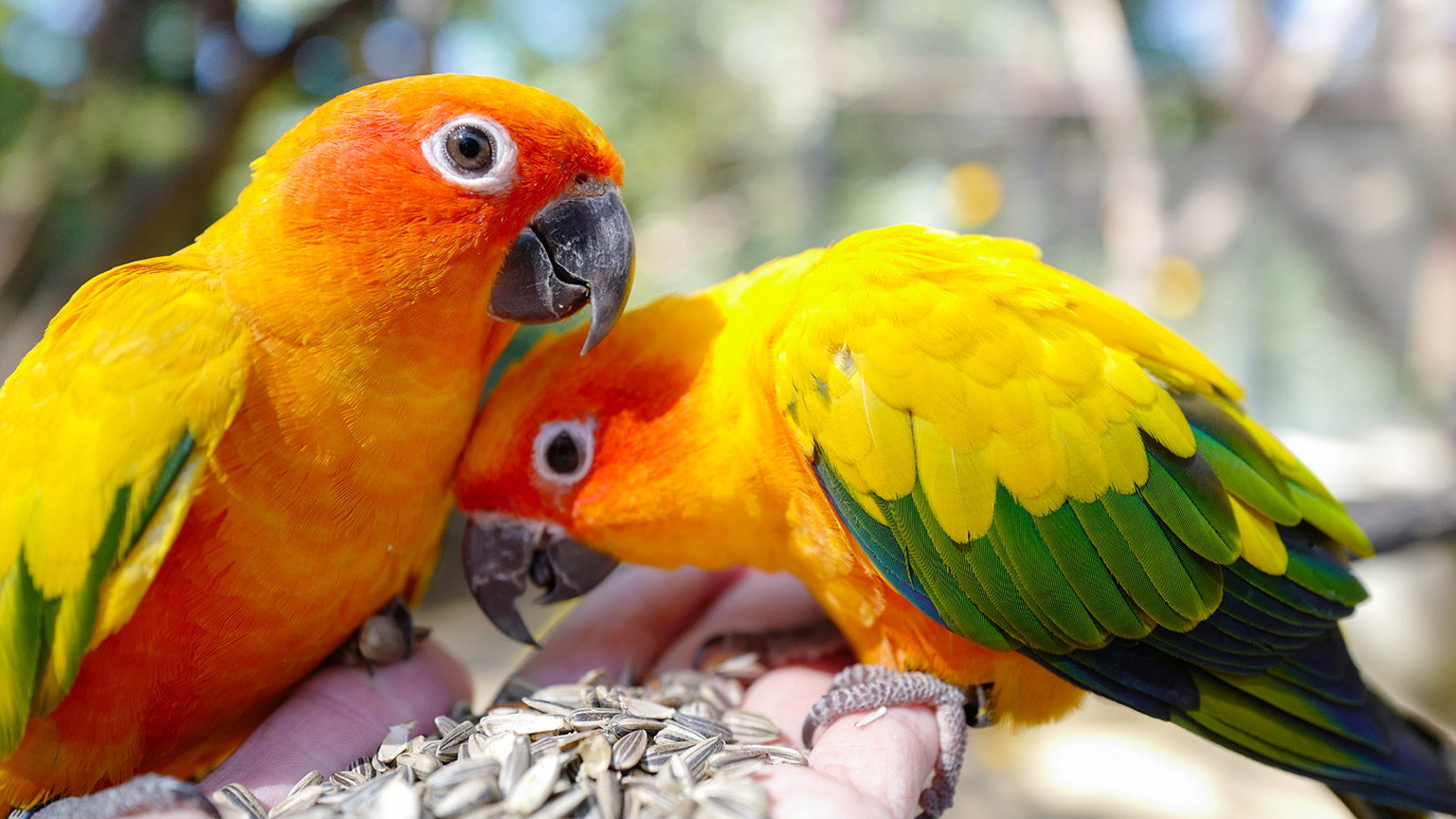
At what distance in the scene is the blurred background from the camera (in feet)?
18.2

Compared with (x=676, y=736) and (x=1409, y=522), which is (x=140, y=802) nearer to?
(x=676, y=736)

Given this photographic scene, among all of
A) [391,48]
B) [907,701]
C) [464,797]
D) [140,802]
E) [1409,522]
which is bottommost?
[140,802]

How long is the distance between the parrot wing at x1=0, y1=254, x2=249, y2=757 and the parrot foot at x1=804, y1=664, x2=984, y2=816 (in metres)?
1.58

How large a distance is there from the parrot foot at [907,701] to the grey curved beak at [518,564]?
73cm

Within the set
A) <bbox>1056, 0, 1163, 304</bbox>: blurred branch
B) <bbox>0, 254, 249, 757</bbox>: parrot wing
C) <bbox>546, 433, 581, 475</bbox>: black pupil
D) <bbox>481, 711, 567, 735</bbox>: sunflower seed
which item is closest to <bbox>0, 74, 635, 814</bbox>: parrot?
<bbox>0, 254, 249, 757</bbox>: parrot wing

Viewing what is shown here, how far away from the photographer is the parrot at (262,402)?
162cm

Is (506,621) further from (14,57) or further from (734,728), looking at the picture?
(14,57)

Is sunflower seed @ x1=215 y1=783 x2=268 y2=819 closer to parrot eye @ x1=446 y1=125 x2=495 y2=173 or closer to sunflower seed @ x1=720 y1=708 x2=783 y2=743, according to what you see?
sunflower seed @ x1=720 y1=708 x2=783 y2=743

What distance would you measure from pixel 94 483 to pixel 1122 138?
31.1ft

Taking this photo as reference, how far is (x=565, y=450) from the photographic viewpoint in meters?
2.20

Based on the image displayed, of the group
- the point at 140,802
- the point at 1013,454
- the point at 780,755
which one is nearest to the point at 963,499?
→ the point at 1013,454

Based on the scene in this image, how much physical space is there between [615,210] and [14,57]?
10.8 metres

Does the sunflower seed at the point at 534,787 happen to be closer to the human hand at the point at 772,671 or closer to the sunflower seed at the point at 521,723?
the sunflower seed at the point at 521,723

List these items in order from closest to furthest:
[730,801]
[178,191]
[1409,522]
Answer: [730,801] < [1409,522] < [178,191]
